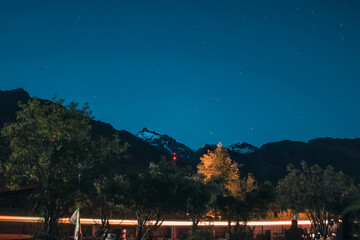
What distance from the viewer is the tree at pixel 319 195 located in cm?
2866

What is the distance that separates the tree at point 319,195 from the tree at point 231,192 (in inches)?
150

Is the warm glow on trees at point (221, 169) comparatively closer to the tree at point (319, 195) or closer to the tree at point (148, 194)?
the tree at point (319, 195)

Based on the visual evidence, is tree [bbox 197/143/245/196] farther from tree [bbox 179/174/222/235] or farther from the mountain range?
the mountain range

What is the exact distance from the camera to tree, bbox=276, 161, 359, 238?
28.7 meters

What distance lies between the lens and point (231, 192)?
41000mm

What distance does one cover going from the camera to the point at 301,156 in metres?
153

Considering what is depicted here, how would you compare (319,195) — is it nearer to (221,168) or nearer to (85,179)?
(221,168)

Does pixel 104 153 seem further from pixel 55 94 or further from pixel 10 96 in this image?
pixel 10 96

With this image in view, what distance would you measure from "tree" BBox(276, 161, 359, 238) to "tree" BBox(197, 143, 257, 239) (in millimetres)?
3810

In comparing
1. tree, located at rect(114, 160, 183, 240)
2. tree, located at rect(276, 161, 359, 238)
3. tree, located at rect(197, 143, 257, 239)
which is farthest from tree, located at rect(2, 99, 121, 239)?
tree, located at rect(276, 161, 359, 238)

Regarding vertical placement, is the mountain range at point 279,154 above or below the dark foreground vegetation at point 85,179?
above

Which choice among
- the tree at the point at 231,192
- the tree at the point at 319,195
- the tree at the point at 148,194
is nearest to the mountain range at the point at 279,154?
the tree at the point at 231,192

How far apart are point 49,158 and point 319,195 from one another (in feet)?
75.7

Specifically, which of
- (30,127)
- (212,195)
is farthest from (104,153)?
(212,195)
